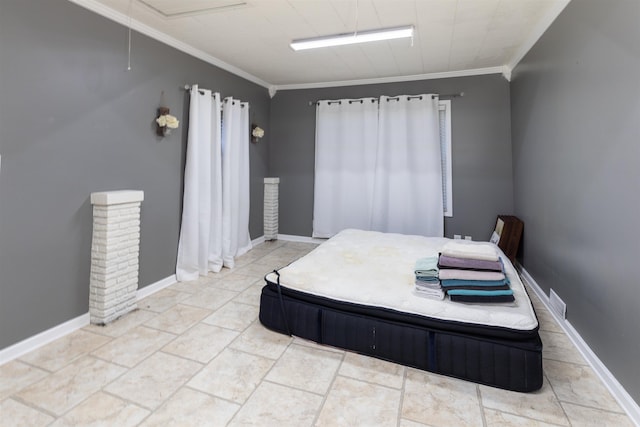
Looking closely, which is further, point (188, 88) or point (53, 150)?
point (188, 88)

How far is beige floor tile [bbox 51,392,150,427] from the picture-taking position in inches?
60.1

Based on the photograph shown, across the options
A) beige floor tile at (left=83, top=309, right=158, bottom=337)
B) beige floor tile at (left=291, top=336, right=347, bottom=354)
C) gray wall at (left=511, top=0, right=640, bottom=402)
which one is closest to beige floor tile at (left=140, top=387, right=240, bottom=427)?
beige floor tile at (left=291, top=336, right=347, bottom=354)

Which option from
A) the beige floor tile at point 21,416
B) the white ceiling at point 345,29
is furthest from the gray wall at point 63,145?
the beige floor tile at point 21,416

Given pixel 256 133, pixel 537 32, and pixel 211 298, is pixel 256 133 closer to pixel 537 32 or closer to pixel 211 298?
pixel 211 298

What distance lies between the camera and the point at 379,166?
469cm

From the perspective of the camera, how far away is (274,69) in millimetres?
4320

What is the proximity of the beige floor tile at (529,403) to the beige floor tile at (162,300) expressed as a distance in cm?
257

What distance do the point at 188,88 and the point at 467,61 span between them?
132 inches

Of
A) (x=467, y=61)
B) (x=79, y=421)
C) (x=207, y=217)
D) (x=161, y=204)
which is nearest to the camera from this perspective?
(x=79, y=421)

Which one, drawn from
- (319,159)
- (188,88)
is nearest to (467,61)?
(319,159)

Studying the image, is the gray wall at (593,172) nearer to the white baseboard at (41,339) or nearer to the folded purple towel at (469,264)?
the folded purple towel at (469,264)

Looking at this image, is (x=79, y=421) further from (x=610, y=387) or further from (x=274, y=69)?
(x=274, y=69)

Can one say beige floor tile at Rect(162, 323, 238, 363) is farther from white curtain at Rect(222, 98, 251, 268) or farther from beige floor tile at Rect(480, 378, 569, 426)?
beige floor tile at Rect(480, 378, 569, 426)

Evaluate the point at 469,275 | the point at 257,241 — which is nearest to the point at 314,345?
the point at 469,275
